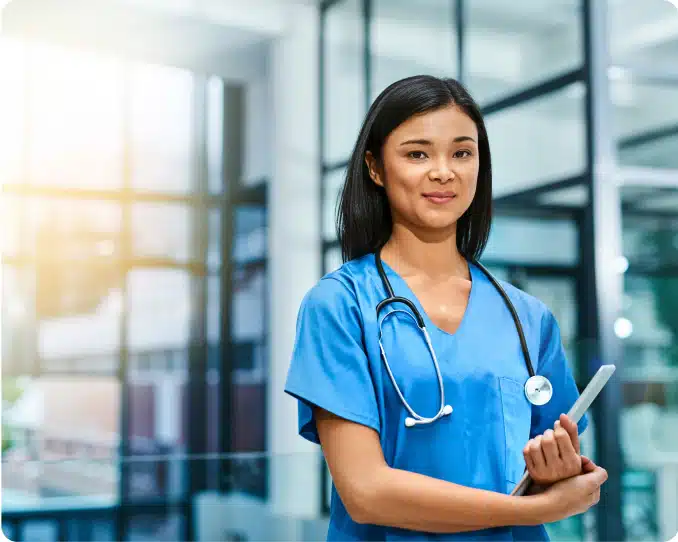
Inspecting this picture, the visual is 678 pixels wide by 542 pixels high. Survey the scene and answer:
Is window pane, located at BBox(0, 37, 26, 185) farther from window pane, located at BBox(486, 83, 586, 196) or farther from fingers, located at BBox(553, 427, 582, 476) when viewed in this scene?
fingers, located at BBox(553, 427, 582, 476)

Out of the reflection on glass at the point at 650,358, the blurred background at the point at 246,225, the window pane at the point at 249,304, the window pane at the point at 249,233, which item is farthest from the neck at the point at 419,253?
the window pane at the point at 249,304

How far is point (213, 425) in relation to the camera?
794 centimetres

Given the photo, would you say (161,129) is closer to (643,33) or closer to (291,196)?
(291,196)

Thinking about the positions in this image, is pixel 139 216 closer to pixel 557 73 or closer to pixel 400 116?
pixel 557 73

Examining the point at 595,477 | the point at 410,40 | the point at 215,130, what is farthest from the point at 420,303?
the point at 215,130

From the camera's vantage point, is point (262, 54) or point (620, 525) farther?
point (262, 54)

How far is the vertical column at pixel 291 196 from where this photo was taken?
6.24 metres

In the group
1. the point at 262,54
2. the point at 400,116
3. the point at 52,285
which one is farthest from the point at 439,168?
the point at 52,285

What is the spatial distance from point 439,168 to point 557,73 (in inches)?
130

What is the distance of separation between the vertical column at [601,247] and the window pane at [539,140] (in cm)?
10

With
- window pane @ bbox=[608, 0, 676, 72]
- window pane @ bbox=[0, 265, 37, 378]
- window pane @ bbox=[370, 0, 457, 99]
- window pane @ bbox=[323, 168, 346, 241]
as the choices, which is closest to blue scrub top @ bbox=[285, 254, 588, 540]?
window pane @ bbox=[608, 0, 676, 72]

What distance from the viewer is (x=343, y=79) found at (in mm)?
6129

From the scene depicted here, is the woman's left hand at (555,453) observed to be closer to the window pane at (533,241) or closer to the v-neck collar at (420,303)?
the v-neck collar at (420,303)

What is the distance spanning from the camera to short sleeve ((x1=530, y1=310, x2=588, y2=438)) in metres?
1.11
